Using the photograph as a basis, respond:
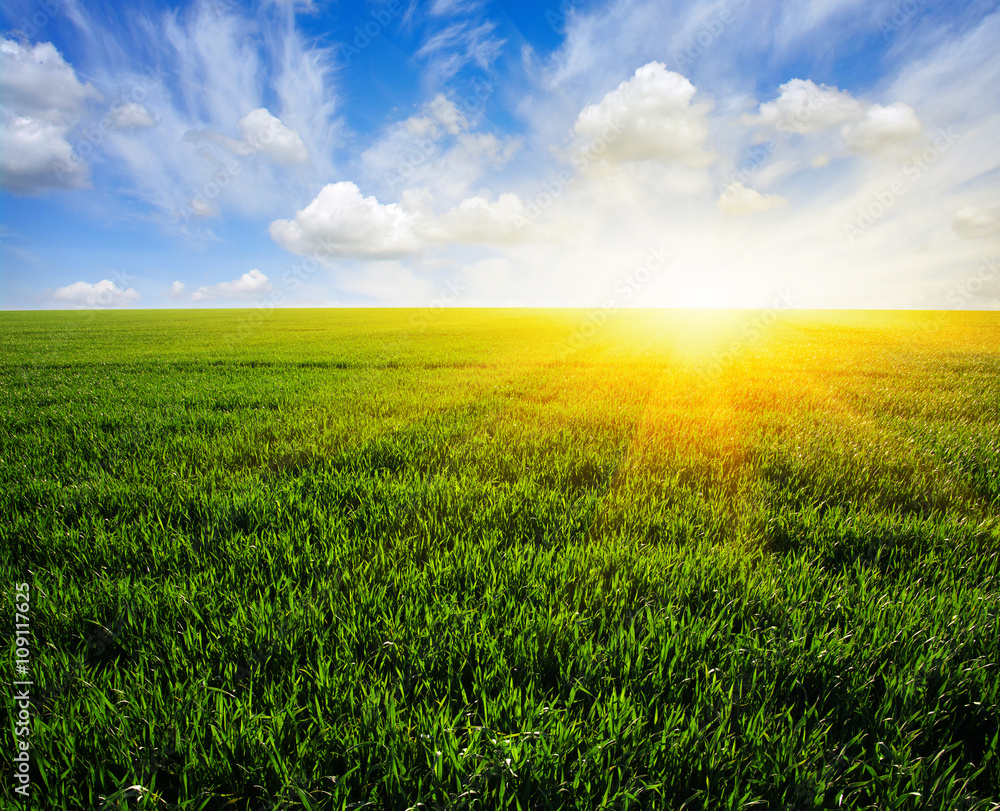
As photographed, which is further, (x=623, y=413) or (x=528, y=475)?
(x=623, y=413)

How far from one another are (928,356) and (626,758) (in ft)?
65.9

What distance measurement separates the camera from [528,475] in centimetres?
427

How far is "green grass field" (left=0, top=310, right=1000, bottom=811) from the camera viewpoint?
1524 millimetres

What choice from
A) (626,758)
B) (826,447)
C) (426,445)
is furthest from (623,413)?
(626,758)

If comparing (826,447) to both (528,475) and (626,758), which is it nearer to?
(528,475)

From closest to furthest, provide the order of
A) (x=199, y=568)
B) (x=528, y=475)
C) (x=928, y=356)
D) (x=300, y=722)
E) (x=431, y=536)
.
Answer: (x=300, y=722) → (x=199, y=568) → (x=431, y=536) → (x=528, y=475) → (x=928, y=356)

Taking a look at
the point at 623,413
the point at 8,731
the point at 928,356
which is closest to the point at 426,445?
the point at 623,413

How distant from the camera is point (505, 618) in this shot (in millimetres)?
2258

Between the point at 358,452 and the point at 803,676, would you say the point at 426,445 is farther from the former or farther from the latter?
the point at 803,676

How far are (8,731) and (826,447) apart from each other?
6556 mm

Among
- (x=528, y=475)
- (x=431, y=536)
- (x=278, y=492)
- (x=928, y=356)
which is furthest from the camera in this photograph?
(x=928, y=356)

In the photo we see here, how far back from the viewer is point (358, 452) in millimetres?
4824

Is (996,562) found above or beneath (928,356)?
beneath

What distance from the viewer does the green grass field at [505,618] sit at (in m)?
1.52
